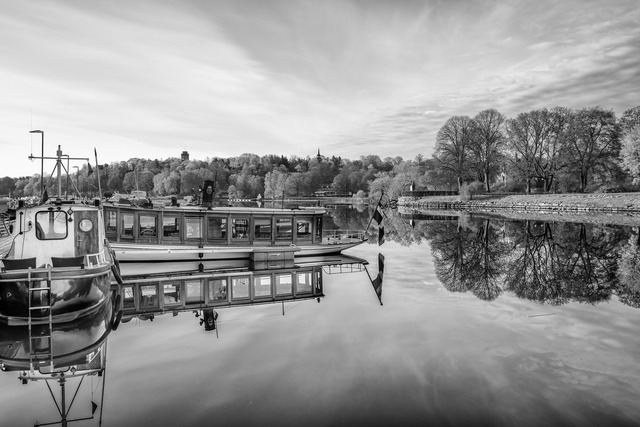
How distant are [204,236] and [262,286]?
821cm

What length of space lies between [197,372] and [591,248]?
33491 millimetres

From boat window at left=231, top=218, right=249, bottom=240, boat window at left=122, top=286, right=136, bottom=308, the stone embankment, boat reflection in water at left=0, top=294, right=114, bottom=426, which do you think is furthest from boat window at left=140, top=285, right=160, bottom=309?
the stone embankment

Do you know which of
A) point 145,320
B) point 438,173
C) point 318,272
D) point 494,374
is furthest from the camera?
point 438,173

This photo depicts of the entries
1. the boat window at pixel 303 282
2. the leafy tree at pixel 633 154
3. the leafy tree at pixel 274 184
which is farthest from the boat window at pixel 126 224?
the leafy tree at pixel 274 184

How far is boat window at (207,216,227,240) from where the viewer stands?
96.2ft

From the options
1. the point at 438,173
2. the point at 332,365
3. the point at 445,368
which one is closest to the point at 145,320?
the point at 332,365

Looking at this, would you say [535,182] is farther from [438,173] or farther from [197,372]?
[197,372]

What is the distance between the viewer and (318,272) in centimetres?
2656

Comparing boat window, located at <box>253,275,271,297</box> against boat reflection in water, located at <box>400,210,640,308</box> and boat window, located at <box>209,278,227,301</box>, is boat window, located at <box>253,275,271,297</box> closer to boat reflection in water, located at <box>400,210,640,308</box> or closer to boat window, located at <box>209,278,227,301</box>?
boat window, located at <box>209,278,227,301</box>

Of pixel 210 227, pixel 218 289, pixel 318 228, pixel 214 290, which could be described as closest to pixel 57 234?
pixel 214 290

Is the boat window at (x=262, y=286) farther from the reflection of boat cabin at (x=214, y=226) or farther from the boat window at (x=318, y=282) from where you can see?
the reflection of boat cabin at (x=214, y=226)

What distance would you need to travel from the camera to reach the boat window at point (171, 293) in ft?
63.0

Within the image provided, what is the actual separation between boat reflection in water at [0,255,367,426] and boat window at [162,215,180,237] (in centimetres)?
504

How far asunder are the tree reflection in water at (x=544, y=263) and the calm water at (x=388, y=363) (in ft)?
0.79
